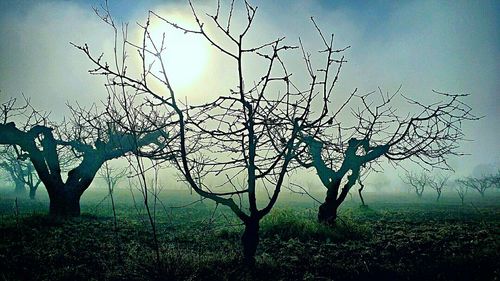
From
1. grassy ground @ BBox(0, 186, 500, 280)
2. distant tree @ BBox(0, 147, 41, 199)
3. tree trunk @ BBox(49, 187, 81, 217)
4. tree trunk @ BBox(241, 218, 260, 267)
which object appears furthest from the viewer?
distant tree @ BBox(0, 147, 41, 199)

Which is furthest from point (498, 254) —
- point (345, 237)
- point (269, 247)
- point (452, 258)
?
point (269, 247)

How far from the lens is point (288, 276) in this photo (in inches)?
175

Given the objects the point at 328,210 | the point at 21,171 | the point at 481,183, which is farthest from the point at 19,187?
the point at 481,183

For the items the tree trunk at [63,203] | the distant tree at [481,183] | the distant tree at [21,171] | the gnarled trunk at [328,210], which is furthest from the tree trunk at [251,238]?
the distant tree at [481,183]

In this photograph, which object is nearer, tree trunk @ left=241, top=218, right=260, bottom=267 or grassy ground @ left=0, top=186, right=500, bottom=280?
grassy ground @ left=0, top=186, right=500, bottom=280

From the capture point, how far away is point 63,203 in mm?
11758

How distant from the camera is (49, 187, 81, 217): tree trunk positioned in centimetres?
1164

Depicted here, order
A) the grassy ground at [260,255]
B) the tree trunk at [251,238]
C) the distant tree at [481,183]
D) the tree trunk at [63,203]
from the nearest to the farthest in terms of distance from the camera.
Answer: the grassy ground at [260,255] < the tree trunk at [251,238] < the tree trunk at [63,203] < the distant tree at [481,183]

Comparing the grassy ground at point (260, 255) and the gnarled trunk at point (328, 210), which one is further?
the gnarled trunk at point (328, 210)

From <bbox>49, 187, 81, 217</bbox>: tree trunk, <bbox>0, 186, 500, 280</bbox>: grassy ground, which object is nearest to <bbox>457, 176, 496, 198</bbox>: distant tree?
<bbox>0, 186, 500, 280</bbox>: grassy ground

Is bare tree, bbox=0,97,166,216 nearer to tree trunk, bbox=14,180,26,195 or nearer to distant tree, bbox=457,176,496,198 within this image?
tree trunk, bbox=14,180,26,195

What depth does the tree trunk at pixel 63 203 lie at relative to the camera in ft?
38.2

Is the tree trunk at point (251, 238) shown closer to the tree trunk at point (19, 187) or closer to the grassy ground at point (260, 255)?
the grassy ground at point (260, 255)

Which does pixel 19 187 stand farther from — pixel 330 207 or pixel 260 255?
pixel 260 255
